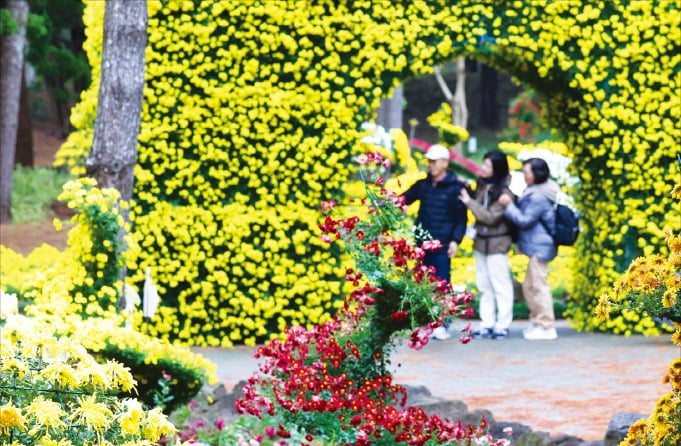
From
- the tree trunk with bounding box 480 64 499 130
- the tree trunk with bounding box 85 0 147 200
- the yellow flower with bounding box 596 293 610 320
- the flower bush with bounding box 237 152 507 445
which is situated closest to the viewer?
the yellow flower with bounding box 596 293 610 320

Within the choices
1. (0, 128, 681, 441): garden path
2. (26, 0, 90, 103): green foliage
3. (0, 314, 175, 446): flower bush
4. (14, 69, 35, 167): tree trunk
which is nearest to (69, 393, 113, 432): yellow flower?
(0, 314, 175, 446): flower bush

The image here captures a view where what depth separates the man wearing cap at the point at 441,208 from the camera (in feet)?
32.7

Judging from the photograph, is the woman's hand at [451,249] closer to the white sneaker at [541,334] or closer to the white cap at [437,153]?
the white cap at [437,153]

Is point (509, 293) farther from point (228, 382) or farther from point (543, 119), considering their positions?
point (228, 382)

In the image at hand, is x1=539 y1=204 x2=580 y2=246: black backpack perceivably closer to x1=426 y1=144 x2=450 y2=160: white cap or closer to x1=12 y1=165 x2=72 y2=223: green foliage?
x1=426 y1=144 x2=450 y2=160: white cap

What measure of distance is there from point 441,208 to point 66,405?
675 cm

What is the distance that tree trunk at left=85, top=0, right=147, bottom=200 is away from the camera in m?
8.44

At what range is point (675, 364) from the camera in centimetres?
425

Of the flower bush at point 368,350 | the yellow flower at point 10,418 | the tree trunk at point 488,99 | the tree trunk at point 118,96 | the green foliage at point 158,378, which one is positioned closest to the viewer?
the yellow flower at point 10,418

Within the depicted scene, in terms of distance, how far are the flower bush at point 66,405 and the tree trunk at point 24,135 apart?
71.7ft

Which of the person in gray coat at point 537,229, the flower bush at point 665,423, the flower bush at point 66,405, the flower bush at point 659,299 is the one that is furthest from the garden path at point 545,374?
the flower bush at point 66,405

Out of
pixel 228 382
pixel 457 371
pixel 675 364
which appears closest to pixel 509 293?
pixel 457 371

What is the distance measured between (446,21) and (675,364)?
6173mm

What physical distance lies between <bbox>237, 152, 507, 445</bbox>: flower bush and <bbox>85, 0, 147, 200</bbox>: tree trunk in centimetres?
308
